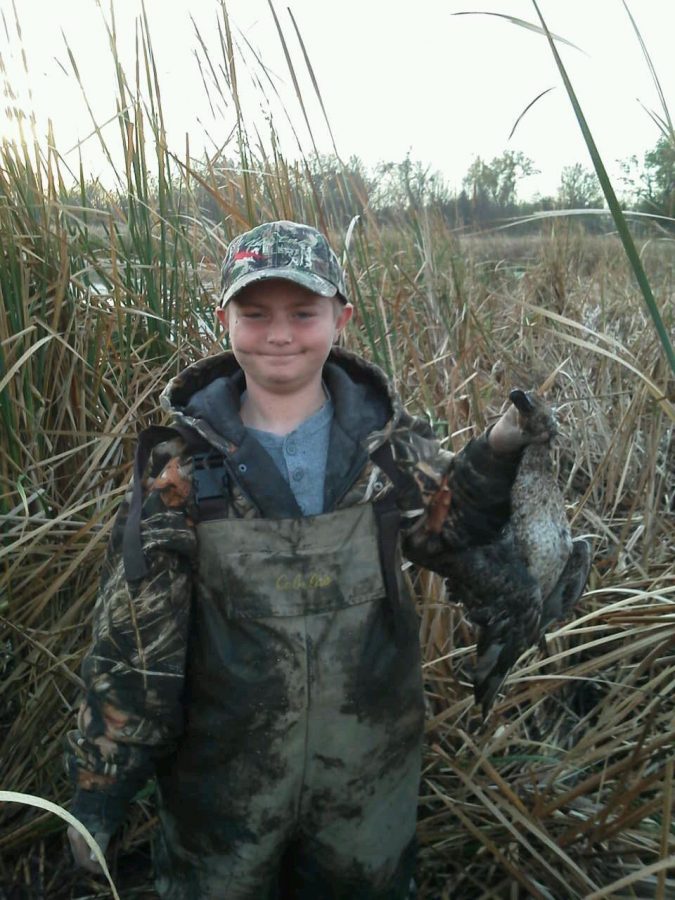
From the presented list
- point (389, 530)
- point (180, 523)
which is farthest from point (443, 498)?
→ point (180, 523)

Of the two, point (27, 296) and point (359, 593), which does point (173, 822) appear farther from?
point (27, 296)

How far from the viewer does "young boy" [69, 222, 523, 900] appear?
4.79 ft

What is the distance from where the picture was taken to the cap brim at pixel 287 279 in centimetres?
146

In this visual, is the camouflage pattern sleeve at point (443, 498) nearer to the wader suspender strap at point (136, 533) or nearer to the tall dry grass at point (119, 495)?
the tall dry grass at point (119, 495)

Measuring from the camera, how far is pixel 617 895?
161 centimetres

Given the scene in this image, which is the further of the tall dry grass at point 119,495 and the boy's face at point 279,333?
the tall dry grass at point 119,495

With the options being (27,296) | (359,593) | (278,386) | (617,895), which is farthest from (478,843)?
(27,296)

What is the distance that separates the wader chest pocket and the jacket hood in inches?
6.0

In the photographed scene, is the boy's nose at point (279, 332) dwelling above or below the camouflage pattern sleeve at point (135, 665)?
above

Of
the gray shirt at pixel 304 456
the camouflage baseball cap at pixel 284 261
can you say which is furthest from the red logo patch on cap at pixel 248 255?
the gray shirt at pixel 304 456

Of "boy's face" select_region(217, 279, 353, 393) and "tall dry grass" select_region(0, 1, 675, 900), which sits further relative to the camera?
"tall dry grass" select_region(0, 1, 675, 900)

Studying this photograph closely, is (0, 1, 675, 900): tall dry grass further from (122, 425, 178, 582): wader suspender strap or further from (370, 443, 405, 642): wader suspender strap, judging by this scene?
(122, 425, 178, 582): wader suspender strap

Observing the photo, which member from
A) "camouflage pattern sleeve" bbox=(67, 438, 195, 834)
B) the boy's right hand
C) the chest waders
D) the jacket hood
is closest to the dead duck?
the chest waders

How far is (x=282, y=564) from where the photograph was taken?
56.7 inches
